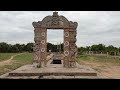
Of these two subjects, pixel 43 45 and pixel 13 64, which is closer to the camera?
pixel 43 45

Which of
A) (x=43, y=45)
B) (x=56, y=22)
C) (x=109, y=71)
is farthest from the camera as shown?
(x=109, y=71)

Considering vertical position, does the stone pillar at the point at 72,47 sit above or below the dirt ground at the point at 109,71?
above

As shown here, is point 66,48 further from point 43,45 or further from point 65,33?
point 43,45

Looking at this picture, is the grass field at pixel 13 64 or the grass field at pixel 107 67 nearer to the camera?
the grass field at pixel 107 67

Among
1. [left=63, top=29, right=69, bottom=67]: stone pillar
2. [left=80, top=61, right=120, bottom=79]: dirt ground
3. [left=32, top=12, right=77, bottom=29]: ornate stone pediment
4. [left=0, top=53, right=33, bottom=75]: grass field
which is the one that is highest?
[left=32, top=12, right=77, bottom=29]: ornate stone pediment

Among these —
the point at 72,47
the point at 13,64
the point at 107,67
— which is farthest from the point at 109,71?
the point at 13,64

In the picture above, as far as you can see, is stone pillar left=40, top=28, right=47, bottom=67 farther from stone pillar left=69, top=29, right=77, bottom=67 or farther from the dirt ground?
the dirt ground

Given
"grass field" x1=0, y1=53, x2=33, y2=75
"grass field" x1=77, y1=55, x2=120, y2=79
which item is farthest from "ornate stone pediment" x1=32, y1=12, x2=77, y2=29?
"grass field" x1=0, y1=53, x2=33, y2=75

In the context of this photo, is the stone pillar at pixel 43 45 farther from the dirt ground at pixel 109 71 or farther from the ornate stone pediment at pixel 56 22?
the dirt ground at pixel 109 71

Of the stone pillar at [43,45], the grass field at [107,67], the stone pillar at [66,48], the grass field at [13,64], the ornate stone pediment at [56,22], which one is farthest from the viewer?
the grass field at [13,64]

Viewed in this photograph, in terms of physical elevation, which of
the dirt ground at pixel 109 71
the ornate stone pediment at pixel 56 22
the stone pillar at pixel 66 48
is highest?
the ornate stone pediment at pixel 56 22

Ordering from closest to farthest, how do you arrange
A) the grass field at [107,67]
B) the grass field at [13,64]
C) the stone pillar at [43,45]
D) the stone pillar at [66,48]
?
the stone pillar at [66,48], the grass field at [107,67], the stone pillar at [43,45], the grass field at [13,64]

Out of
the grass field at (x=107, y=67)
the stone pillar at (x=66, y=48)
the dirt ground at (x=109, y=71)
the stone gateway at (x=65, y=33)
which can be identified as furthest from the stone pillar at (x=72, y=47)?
the dirt ground at (x=109, y=71)
